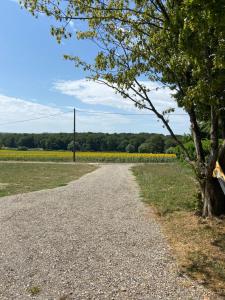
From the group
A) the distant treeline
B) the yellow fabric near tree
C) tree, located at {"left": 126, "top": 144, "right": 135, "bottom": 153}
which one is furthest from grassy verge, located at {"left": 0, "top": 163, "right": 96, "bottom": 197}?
tree, located at {"left": 126, "top": 144, "right": 135, "bottom": 153}

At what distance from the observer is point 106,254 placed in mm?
6457

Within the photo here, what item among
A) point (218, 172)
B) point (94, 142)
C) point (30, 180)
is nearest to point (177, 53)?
point (218, 172)

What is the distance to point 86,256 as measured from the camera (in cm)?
633

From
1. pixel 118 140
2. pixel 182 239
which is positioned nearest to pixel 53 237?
pixel 182 239

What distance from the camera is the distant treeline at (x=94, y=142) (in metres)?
71.6

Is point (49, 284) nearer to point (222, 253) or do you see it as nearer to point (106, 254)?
point (106, 254)

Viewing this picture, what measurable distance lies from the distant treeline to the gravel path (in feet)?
192

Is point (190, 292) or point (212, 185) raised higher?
point (212, 185)

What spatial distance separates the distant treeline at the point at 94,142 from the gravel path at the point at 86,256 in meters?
58.5

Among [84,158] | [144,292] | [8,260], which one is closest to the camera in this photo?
[144,292]

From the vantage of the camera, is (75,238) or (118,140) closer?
(75,238)

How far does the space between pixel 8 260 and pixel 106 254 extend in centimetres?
156

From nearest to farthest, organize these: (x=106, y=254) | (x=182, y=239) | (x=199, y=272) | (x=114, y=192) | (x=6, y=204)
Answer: (x=199, y=272)
(x=106, y=254)
(x=182, y=239)
(x=6, y=204)
(x=114, y=192)

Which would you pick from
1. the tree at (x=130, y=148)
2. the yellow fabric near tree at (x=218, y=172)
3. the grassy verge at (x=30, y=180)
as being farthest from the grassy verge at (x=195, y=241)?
the tree at (x=130, y=148)
